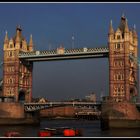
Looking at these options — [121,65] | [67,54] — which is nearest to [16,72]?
[67,54]

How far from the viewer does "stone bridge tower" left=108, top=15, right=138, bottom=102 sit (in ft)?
212

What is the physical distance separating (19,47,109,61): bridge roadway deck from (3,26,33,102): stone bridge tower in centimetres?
301

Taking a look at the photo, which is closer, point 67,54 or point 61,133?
point 61,133

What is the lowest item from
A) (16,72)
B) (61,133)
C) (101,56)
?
(61,133)

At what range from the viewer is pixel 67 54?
68438 millimetres

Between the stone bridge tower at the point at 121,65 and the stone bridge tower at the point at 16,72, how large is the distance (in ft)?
60.6

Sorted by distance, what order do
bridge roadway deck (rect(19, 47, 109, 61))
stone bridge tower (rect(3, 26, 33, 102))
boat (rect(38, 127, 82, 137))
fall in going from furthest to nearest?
stone bridge tower (rect(3, 26, 33, 102)) < bridge roadway deck (rect(19, 47, 109, 61)) < boat (rect(38, 127, 82, 137))

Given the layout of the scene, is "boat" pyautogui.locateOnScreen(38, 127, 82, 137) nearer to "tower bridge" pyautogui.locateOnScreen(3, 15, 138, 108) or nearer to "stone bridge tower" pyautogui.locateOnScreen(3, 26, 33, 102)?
"tower bridge" pyautogui.locateOnScreen(3, 15, 138, 108)

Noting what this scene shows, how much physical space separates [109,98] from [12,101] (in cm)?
1763

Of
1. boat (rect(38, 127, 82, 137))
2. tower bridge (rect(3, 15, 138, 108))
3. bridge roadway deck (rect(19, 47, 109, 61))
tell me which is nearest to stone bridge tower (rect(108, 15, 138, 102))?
tower bridge (rect(3, 15, 138, 108))

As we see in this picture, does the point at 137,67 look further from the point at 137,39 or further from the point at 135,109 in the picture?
the point at 135,109

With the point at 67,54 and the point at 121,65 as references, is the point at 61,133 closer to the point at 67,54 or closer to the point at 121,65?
the point at 121,65

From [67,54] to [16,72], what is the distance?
38.9 feet

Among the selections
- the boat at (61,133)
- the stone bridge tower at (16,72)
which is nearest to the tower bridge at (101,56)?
the stone bridge tower at (16,72)
